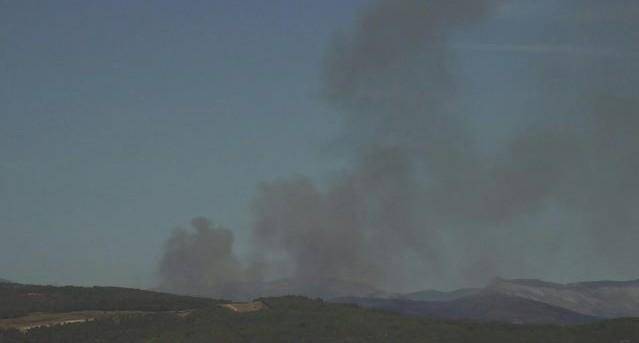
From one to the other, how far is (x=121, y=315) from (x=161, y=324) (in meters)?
12.8

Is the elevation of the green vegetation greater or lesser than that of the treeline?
lesser

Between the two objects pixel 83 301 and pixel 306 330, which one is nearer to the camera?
pixel 306 330

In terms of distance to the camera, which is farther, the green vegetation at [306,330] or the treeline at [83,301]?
the treeline at [83,301]

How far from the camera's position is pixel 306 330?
449 feet

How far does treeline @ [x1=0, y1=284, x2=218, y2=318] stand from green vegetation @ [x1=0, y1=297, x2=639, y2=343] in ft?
77.5

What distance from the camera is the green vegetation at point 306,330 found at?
131 m

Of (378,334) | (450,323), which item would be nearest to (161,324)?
(378,334)

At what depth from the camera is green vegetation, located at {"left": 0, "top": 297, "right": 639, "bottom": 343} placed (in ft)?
429

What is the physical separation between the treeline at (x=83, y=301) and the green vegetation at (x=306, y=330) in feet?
77.5

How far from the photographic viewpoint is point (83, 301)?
592 feet

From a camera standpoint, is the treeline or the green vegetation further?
the treeline

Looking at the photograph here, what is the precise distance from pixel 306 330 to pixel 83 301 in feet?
209

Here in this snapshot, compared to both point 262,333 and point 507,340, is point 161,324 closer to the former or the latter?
point 262,333

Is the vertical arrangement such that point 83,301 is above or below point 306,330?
above
